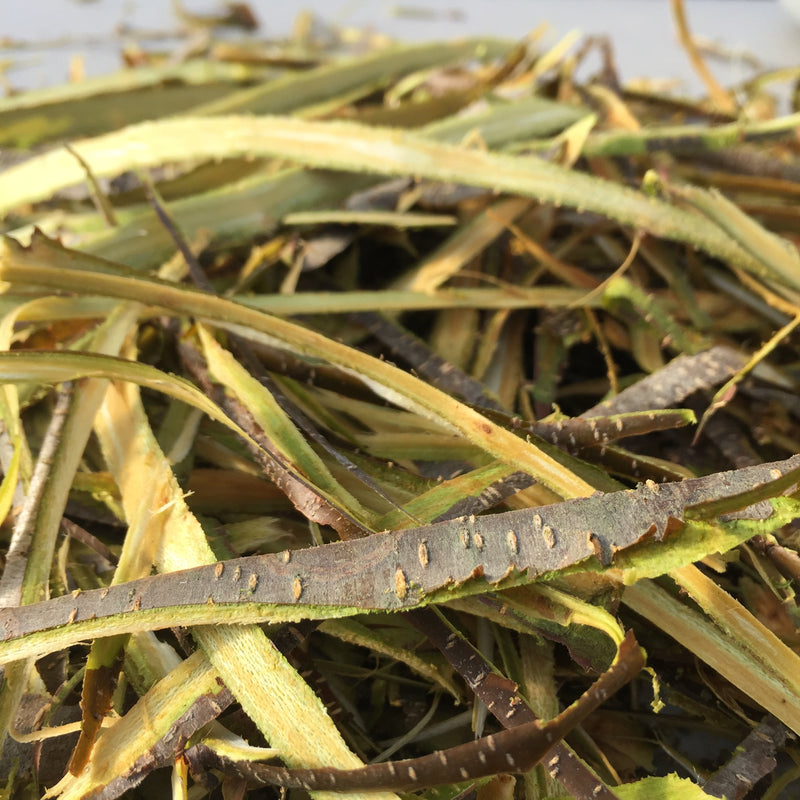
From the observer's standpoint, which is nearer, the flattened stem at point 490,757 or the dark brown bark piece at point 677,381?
the flattened stem at point 490,757

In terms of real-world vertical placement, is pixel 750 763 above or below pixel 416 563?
below

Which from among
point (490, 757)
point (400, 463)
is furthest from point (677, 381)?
point (490, 757)

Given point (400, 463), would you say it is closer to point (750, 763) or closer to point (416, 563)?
point (416, 563)

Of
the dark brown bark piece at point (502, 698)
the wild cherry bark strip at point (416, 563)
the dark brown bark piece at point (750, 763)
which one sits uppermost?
the wild cherry bark strip at point (416, 563)

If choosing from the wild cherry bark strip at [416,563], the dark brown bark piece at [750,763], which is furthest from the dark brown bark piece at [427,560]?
the dark brown bark piece at [750,763]

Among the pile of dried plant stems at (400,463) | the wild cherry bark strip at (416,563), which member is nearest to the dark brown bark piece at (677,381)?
the pile of dried plant stems at (400,463)

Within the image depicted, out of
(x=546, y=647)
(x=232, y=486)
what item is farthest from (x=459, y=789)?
(x=232, y=486)

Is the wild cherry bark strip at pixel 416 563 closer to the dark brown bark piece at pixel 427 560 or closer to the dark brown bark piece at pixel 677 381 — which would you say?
the dark brown bark piece at pixel 427 560

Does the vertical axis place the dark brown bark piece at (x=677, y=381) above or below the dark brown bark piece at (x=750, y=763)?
above
